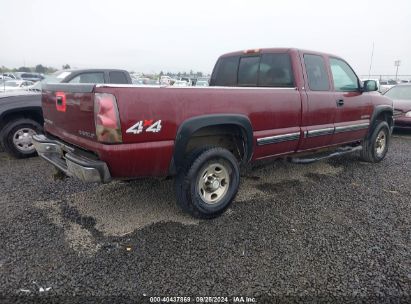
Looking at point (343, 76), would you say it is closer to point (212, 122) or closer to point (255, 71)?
point (255, 71)

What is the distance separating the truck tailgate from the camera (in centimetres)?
268

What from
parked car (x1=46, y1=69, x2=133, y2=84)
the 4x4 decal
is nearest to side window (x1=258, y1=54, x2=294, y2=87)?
the 4x4 decal

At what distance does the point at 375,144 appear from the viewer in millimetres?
5684

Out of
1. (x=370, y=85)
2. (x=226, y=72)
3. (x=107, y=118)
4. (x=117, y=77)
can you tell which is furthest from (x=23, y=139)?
(x=370, y=85)

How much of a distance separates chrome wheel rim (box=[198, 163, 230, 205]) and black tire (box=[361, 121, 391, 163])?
11.3 ft

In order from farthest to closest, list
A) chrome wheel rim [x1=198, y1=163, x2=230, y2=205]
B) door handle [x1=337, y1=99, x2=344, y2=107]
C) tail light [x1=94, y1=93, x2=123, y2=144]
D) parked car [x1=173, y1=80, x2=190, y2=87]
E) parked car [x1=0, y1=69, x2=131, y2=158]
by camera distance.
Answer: parked car [x1=0, y1=69, x2=131, y2=158], door handle [x1=337, y1=99, x2=344, y2=107], chrome wheel rim [x1=198, y1=163, x2=230, y2=205], parked car [x1=173, y1=80, x2=190, y2=87], tail light [x1=94, y1=93, x2=123, y2=144]

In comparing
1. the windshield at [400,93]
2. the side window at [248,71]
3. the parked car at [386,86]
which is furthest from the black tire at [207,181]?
the parked car at [386,86]

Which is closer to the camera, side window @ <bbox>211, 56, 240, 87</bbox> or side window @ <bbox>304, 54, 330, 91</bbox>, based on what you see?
side window @ <bbox>304, 54, 330, 91</bbox>

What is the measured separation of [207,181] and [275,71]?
189cm

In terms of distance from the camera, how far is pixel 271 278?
95.9 inches

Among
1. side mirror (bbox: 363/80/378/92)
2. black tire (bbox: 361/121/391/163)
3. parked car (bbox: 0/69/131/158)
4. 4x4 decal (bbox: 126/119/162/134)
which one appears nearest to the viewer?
4x4 decal (bbox: 126/119/162/134)

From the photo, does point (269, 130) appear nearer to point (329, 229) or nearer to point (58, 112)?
point (329, 229)

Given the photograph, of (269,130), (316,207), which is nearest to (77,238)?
(269,130)

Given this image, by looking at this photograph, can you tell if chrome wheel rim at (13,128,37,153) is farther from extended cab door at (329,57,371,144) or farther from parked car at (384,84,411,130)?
parked car at (384,84,411,130)
